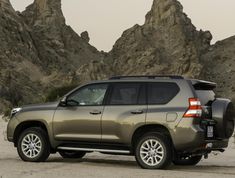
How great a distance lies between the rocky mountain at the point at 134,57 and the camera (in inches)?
3051

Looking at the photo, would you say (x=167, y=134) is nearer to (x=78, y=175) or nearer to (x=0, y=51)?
(x=78, y=175)

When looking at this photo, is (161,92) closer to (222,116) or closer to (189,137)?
(189,137)

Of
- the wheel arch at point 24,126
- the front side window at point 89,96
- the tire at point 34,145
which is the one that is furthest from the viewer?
the wheel arch at point 24,126

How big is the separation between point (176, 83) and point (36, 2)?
109m

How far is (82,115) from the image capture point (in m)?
12.0

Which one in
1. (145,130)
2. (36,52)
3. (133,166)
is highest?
(36,52)

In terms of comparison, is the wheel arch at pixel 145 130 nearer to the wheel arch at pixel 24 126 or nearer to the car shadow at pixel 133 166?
the car shadow at pixel 133 166

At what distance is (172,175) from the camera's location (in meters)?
10.5

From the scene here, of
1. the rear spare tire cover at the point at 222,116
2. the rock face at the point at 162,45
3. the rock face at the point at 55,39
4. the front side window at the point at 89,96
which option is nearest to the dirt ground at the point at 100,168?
the rear spare tire cover at the point at 222,116

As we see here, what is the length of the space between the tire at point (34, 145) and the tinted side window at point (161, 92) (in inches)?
92.7

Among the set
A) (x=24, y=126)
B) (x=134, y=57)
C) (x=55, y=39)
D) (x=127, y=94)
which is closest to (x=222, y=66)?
(x=134, y=57)

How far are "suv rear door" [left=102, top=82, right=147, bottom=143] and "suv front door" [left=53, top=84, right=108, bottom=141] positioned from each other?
0.17 m

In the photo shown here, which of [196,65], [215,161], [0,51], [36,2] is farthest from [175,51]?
[215,161]

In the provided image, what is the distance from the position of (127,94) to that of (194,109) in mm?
1454
